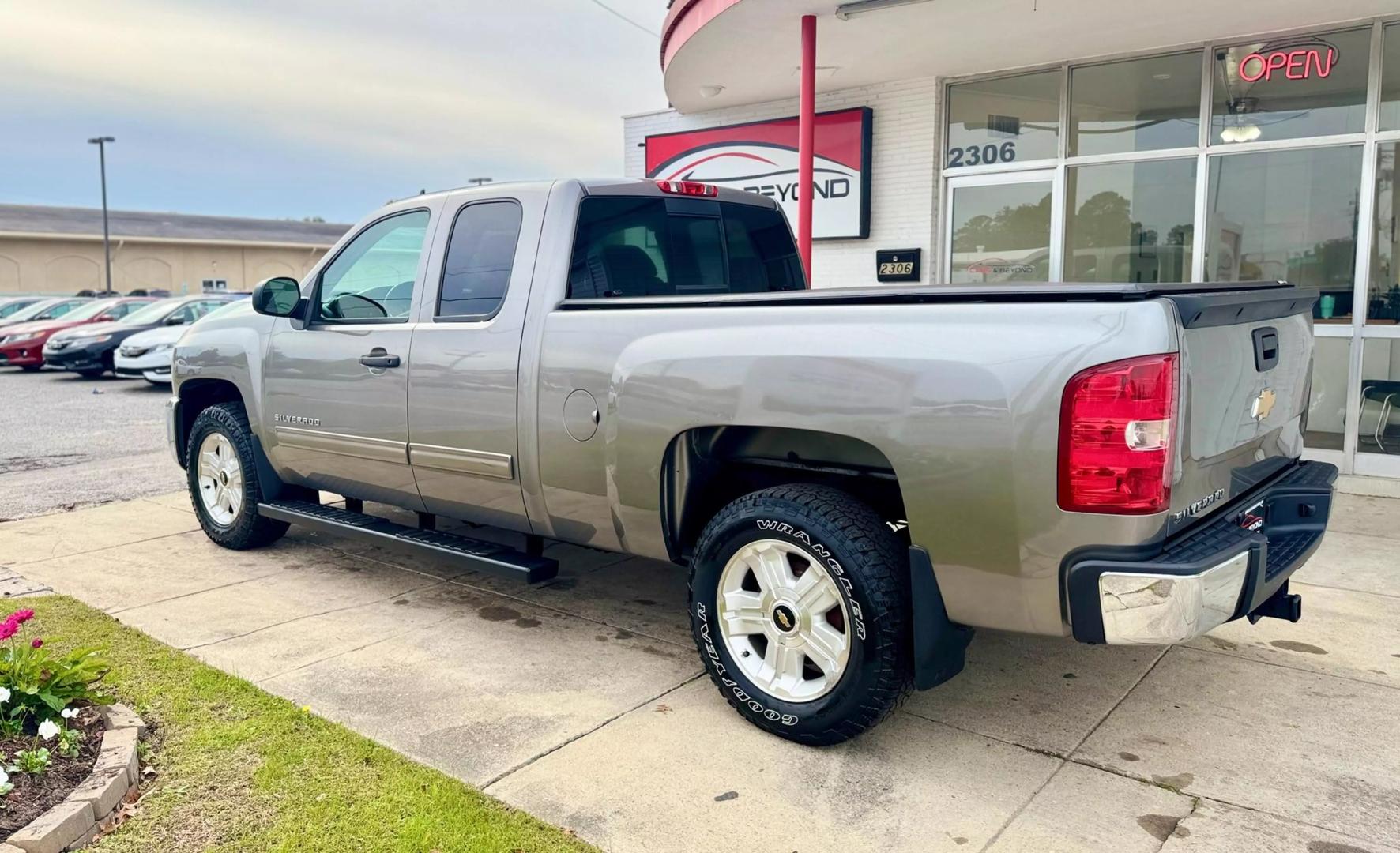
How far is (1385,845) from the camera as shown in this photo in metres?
2.79

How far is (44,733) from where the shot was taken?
123 inches

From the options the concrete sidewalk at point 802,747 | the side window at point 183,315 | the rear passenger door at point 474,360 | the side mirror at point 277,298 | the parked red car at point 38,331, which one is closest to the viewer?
the concrete sidewalk at point 802,747

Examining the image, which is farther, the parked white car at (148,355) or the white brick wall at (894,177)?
the parked white car at (148,355)

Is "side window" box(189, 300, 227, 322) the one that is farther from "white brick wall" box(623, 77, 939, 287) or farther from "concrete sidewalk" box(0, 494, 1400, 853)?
"concrete sidewalk" box(0, 494, 1400, 853)

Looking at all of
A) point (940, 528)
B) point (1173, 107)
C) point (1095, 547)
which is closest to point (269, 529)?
point (940, 528)

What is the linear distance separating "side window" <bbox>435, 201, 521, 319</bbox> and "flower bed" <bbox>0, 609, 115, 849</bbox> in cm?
201

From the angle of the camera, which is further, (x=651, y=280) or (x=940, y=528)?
(x=651, y=280)

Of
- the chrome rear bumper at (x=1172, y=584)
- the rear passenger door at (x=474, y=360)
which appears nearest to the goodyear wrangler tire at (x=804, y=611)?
the chrome rear bumper at (x=1172, y=584)

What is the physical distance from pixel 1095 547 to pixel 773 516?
102cm

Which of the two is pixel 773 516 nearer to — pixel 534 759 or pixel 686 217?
pixel 534 759

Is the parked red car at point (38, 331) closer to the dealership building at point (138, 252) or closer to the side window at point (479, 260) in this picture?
the side window at point (479, 260)

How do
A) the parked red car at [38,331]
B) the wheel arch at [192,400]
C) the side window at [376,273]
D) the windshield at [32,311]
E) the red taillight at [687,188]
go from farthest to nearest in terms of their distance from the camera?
the windshield at [32,311] < the parked red car at [38,331] < the wheel arch at [192,400] < the side window at [376,273] < the red taillight at [687,188]

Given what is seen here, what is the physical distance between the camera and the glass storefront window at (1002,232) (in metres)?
9.60

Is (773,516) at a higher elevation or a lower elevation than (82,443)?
higher
